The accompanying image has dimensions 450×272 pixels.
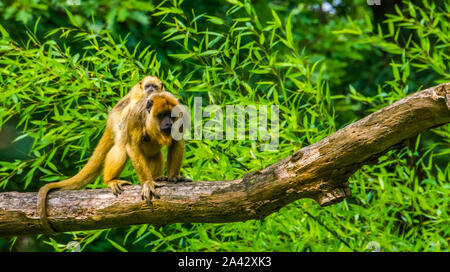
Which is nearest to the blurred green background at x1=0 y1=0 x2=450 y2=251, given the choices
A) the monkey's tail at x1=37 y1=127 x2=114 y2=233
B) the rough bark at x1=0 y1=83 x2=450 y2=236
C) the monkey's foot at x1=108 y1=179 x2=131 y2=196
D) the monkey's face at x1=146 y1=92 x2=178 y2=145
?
the monkey's tail at x1=37 y1=127 x2=114 y2=233

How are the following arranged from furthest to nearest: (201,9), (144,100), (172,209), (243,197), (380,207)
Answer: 1. (201,9)
2. (380,207)
3. (144,100)
4. (172,209)
5. (243,197)

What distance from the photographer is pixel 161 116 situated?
370 centimetres

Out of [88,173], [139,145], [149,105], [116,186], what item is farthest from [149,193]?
[88,173]

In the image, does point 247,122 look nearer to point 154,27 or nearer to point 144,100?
point 144,100

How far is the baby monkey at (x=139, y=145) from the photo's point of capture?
3.67m

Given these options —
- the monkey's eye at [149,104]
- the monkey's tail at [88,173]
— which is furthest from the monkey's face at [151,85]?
the monkey's tail at [88,173]

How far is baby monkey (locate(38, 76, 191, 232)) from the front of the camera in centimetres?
367

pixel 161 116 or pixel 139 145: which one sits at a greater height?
pixel 161 116

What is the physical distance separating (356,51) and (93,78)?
5.02 metres

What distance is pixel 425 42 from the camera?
4680 mm

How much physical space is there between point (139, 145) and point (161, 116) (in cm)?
29

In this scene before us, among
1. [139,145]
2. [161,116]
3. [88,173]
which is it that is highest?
[161,116]

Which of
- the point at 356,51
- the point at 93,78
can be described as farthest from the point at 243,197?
the point at 356,51

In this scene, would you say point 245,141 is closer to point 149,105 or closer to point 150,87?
point 150,87
